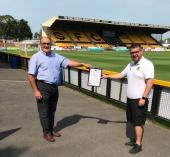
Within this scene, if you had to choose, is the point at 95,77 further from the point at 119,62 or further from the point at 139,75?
the point at 119,62

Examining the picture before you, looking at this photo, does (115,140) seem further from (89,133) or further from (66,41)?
(66,41)

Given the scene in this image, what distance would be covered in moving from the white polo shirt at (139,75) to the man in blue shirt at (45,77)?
1.35 m

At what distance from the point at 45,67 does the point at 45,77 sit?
178mm

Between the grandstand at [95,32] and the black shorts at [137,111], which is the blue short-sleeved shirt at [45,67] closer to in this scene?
the black shorts at [137,111]

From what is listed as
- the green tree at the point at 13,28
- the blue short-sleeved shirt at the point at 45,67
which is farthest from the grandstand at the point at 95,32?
the green tree at the point at 13,28

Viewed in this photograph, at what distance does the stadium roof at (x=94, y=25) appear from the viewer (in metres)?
66.7

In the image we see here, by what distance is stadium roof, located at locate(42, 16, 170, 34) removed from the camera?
66.7 metres

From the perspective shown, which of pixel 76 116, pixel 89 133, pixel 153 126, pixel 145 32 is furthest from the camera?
pixel 145 32

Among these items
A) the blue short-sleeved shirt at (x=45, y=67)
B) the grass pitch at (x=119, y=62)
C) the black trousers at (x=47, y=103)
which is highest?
the blue short-sleeved shirt at (x=45, y=67)

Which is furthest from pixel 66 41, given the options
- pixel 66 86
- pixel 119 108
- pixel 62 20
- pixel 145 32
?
pixel 119 108

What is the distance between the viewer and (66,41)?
67.7 m

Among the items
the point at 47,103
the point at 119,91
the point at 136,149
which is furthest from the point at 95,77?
the point at 119,91

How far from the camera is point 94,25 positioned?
73.2 meters

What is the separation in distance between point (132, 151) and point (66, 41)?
6303 cm
